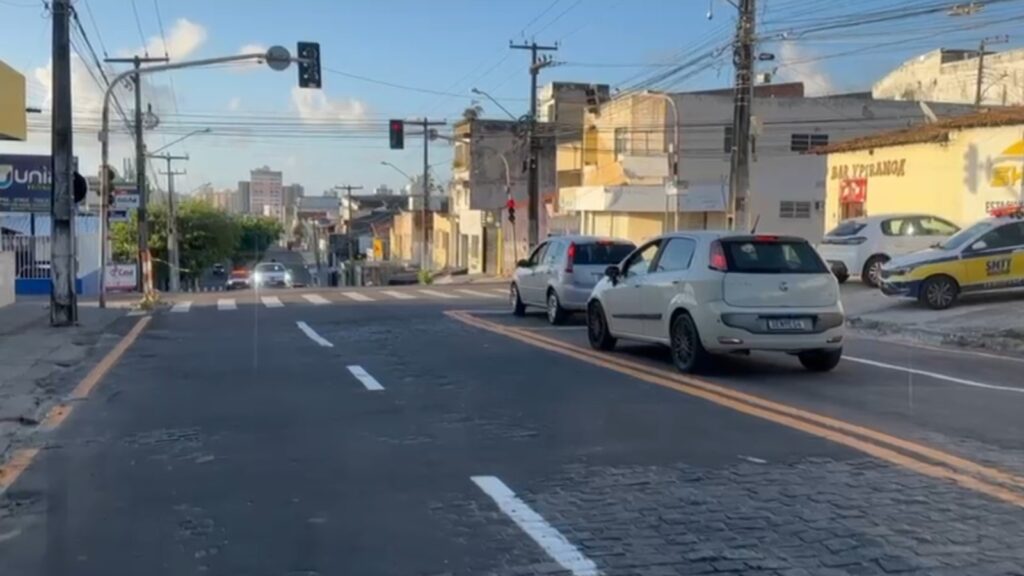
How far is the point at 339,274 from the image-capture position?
91938 mm

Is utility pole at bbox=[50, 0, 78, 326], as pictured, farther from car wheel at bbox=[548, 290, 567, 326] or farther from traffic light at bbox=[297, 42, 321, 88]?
car wheel at bbox=[548, 290, 567, 326]

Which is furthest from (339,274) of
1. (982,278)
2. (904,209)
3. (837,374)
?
(837,374)

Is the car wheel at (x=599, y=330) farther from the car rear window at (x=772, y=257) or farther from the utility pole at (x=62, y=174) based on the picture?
the utility pole at (x=62, y=174)

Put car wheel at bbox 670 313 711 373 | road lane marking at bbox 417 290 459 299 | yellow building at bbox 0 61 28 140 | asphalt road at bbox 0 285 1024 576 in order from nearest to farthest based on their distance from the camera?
asphalt road at bbox 0 285 1024 576
car wheel at bbox 670 313 711 373
yellow building at bbox 0 61 28 140
road lane marking at bbox 417 290 459 299

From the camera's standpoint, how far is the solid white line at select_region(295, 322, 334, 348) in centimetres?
1736

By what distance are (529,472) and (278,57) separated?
62.4 ft

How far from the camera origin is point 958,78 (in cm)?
6375

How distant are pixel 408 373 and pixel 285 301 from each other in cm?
1746

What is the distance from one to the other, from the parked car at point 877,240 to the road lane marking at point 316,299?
41.9ft

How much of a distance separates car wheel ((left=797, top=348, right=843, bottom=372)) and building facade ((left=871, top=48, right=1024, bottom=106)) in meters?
46.5

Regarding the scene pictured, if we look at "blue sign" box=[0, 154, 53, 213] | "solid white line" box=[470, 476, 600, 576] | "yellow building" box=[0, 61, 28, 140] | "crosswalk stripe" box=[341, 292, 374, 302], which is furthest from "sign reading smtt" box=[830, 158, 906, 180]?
"blue sign" box=[0, 154, 53, 213]

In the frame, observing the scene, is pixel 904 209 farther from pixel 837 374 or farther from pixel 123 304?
pixel 123 304

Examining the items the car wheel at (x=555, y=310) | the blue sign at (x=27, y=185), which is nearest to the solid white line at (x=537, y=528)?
the car wheel at (x=555, y=310)

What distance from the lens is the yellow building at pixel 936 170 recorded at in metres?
25.2
